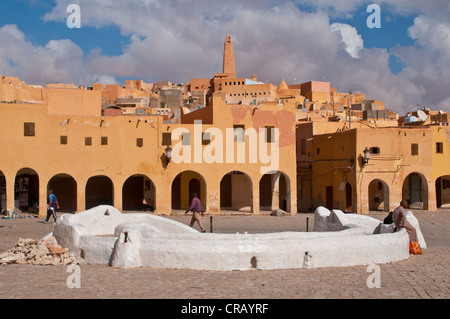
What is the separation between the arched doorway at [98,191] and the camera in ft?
100

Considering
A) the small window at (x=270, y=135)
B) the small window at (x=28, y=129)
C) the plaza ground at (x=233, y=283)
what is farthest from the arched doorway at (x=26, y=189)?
the plaza ground at (x=233, y=283)

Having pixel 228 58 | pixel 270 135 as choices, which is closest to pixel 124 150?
pixel 270 135

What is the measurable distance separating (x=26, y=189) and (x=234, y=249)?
2150 centimetres

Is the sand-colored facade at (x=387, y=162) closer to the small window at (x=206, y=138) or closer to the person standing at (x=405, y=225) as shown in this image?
the small window at (x=206, y=138)

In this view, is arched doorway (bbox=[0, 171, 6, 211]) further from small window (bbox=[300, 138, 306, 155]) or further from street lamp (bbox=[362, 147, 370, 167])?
street lamp (bbox=[362, 147, 370, 167])

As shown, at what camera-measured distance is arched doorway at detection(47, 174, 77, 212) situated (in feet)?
96.9

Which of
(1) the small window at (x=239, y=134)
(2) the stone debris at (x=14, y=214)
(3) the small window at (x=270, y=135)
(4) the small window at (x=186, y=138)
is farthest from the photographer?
(3) the small window at (x=270, y=135)

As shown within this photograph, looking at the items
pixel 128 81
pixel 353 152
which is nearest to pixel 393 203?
pixel 353 152

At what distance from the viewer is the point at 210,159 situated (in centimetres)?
2622

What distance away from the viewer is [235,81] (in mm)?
86062

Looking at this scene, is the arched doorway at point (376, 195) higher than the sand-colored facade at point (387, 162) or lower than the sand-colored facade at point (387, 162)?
lower

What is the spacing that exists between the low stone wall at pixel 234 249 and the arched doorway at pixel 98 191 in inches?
758

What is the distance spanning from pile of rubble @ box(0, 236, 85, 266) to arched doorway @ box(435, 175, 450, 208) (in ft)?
87.9

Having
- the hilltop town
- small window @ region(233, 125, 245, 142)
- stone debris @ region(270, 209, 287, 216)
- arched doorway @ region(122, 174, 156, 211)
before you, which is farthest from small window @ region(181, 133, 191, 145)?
arched doorway @ region(122, 174, 156, 211)
